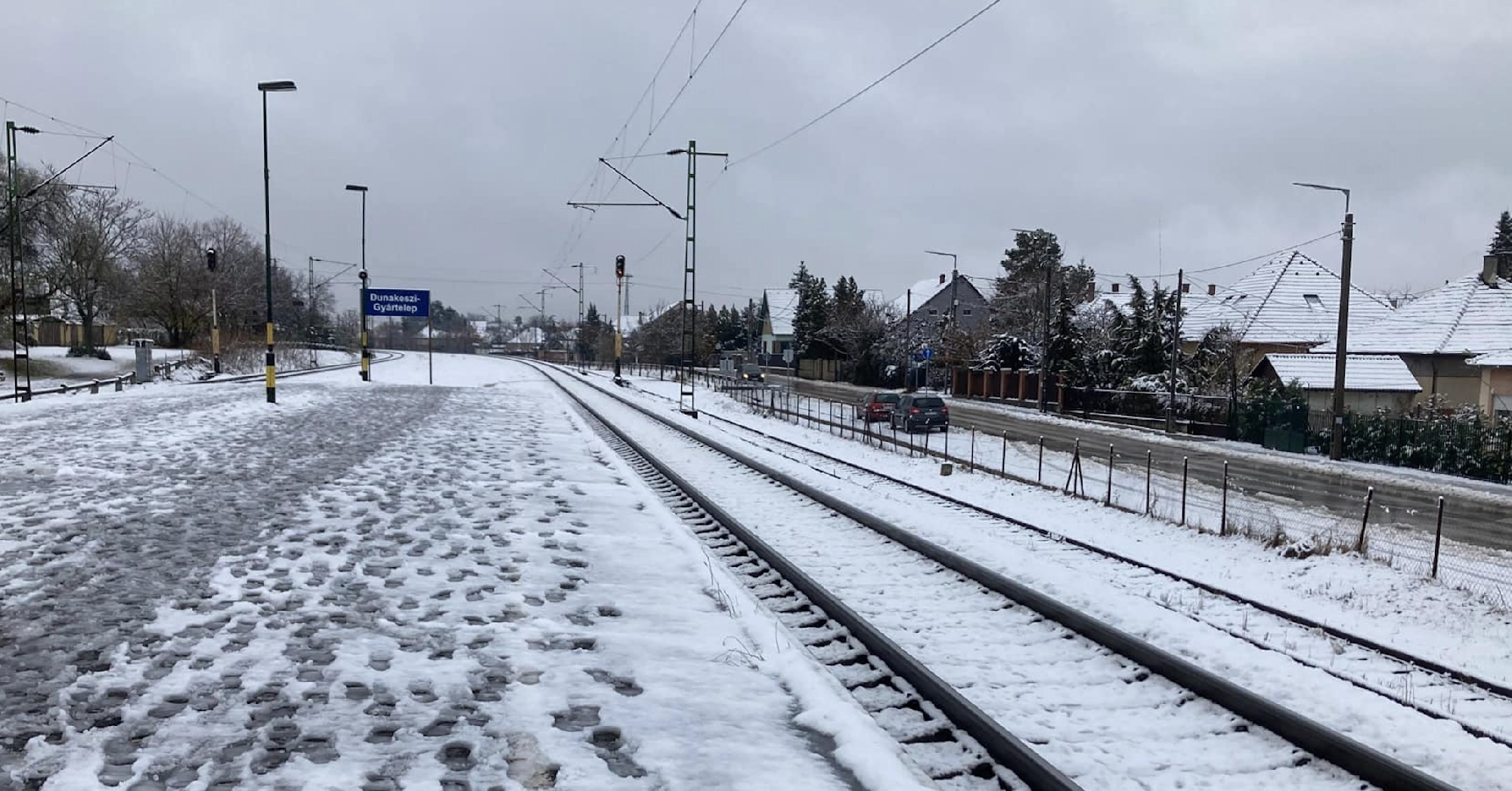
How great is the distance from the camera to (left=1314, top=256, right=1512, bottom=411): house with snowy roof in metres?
36.3

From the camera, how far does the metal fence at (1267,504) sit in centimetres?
1241

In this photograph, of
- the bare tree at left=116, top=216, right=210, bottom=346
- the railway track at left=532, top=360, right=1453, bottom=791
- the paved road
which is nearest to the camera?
the railway track at left=532, top=360, right=1453, bottom=791

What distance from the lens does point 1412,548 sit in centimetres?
1425

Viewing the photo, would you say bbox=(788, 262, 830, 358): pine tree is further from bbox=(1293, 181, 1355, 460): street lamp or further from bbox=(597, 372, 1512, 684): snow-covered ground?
bbox=(597, 372, 1512, 684): snow-covered ground

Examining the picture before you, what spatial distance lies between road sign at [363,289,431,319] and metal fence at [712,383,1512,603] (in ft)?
82.3

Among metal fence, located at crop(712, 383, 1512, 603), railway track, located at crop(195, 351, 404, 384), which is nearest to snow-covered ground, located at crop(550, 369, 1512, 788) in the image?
metal fence, located at crop(712, 383, 1512, 603)

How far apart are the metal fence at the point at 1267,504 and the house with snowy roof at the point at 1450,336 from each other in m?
16.3

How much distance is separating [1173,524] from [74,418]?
23967 millimetres

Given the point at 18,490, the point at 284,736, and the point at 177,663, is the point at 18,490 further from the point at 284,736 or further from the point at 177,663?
the point at 284,736

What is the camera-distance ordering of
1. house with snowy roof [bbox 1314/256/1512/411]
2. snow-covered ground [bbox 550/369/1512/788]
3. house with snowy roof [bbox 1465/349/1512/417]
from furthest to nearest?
house with snowy roof [bbox 1314/256/1512/411], house with snowy roof [bbox 1465/349/1512/417], snow-covered ground [bbox 550/369/1512/788]

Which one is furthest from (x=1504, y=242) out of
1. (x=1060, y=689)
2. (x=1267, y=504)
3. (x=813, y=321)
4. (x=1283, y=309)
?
(x=1060, y=689)

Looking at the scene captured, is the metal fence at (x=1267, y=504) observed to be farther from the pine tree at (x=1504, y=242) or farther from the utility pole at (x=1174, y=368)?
the pine tree at (x=1504, y=242)

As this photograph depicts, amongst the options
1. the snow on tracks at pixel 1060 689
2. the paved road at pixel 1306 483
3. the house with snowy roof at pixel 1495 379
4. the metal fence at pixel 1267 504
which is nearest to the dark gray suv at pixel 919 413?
the metal fence at pixel 1267 504

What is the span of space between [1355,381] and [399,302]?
45242mm
